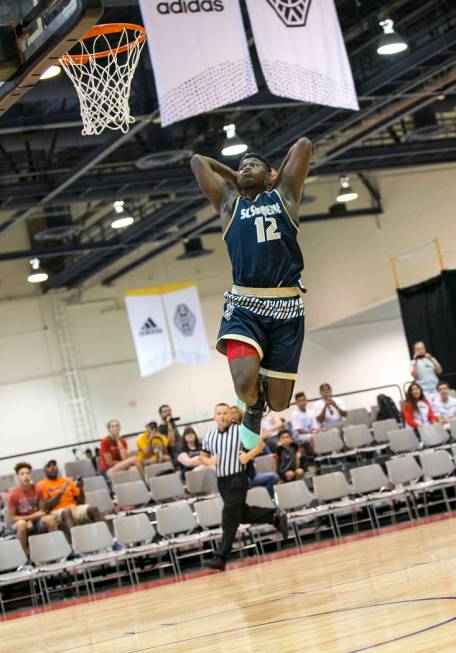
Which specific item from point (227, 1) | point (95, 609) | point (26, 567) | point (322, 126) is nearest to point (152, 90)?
point (227, 1)

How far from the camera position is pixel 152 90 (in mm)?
14891

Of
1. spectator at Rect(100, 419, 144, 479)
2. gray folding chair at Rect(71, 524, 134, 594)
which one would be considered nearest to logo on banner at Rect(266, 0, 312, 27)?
gray folding chair at Rect(71, 524, 134, 594)

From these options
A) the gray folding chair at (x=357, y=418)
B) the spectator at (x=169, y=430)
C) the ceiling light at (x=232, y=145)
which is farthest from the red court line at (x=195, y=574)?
the gray folding chair at (x=357, y=418)

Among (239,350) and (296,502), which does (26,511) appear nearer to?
(296,502)

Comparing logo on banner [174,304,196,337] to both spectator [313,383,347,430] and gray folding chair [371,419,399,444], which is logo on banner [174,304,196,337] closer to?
spectator [313,383,347,430]

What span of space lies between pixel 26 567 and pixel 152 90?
691cm

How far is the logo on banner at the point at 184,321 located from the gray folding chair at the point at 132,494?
883cm

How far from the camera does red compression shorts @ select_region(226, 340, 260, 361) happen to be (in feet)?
21.3

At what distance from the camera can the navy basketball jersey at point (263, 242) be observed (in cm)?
652

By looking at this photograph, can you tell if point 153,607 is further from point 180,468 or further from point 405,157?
point 405,157

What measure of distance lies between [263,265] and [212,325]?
2168 centimetres

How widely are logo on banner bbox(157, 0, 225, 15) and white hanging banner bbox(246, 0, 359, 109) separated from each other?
1.25 ft

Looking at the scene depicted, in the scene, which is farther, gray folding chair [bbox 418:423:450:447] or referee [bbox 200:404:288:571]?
gray folding chair [bbox 418:423:450:447]

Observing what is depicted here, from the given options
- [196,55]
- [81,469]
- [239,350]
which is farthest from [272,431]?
[239,350]
